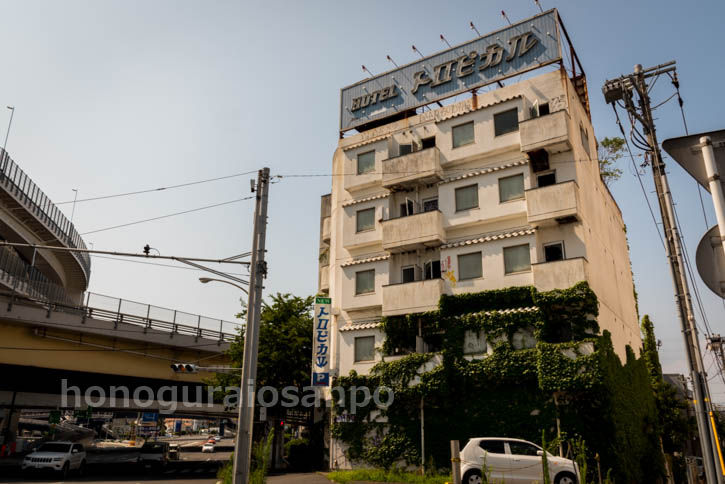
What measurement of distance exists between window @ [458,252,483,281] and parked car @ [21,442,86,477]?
21279 millimetres

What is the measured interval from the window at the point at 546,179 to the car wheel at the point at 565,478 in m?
13.8

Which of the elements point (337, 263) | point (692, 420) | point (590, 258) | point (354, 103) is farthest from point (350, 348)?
point (692, 420)

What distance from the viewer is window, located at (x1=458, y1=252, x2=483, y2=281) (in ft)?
90.0

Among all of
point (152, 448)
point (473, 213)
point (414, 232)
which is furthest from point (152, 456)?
point (473, 213)

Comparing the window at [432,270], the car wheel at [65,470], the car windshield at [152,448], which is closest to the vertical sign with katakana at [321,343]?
the window at [432,270]

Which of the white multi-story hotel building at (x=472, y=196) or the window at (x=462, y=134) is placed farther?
the window at (x=462, y=134)

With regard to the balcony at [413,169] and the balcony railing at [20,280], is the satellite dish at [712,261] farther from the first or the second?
the balcony railing at [20,280]

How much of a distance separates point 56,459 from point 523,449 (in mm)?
21653

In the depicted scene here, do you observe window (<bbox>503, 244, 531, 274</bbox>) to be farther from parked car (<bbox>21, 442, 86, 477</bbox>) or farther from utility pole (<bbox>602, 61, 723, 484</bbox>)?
parked car (<bbox>21, 442, 86, 477</bbox>)

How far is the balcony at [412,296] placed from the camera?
2764 centimetres

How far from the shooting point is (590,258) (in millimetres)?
25438

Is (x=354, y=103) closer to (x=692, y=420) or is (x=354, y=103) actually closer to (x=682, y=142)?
(x=692, y=420)

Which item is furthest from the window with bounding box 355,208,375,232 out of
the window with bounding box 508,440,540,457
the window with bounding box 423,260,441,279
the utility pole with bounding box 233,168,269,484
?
the window with bounding box 508,440,540,457

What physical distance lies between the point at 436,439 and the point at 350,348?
675 cm
